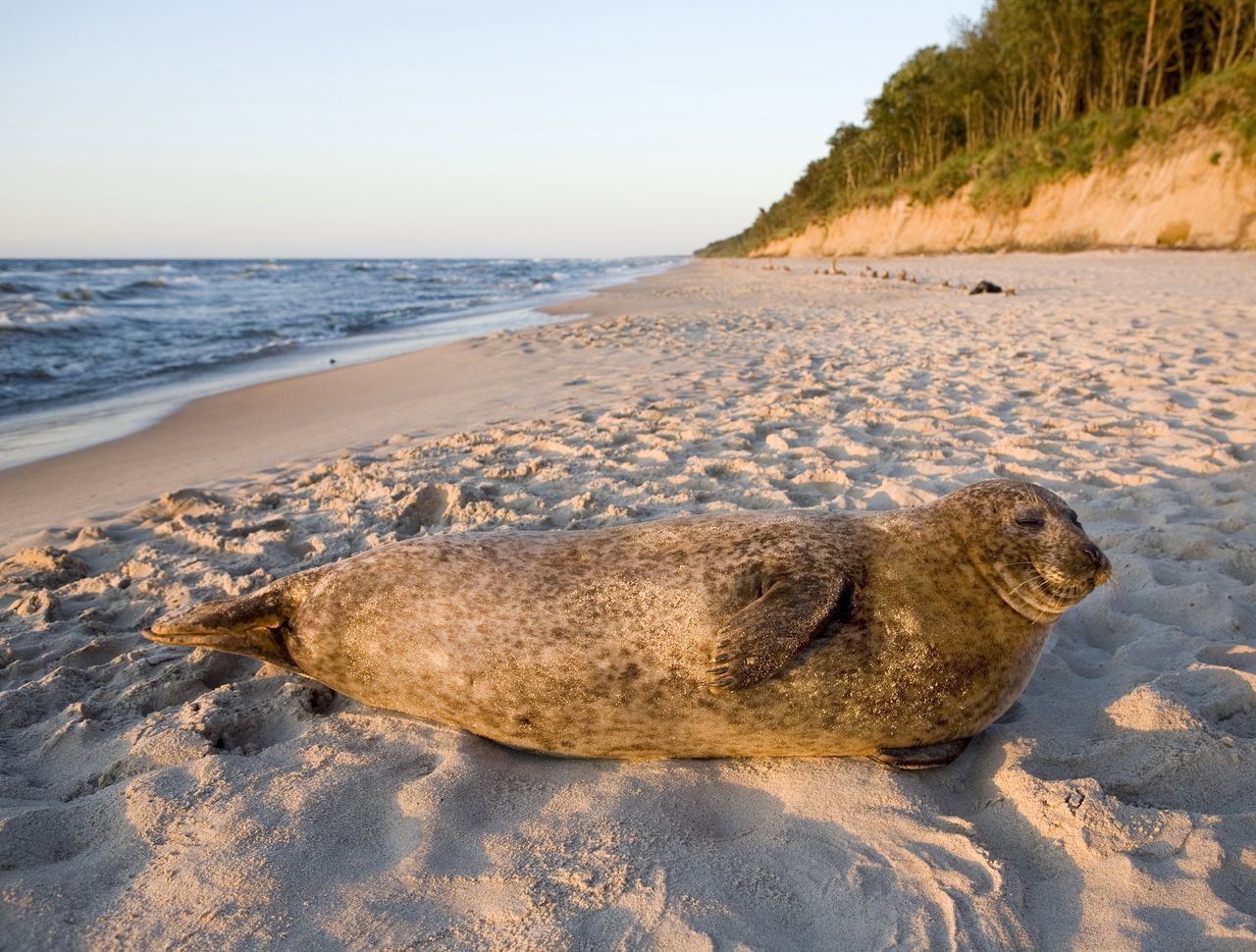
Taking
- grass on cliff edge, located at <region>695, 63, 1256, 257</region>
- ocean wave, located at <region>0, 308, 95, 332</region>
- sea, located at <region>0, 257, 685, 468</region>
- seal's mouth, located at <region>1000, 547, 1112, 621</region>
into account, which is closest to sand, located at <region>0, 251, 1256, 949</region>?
seal's mouth, located at <region>1000, 547, 1112, 621</region>

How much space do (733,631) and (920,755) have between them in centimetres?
78

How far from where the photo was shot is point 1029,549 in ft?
8.51

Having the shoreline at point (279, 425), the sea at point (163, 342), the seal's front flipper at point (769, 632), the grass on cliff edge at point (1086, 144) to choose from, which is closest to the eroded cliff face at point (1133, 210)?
the grass on cliff edge at point (1086, 144)

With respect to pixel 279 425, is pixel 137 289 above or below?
above

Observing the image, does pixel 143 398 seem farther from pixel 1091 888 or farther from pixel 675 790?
pixel 1091 888

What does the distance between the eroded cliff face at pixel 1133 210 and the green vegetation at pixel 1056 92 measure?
0.61 meters

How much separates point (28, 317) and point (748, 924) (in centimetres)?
2118

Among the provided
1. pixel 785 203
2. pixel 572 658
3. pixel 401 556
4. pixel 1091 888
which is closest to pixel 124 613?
pixel 401 556

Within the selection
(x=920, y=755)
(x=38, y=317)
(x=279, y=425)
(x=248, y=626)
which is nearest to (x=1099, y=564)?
(x=920, y=755)

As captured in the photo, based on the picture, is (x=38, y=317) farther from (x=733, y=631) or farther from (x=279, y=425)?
(x=733, y=631)

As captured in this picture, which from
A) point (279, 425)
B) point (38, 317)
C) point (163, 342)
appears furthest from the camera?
point (38, 317)

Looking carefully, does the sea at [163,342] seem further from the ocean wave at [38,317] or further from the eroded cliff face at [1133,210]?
the eroded cliff face at [1133,210]

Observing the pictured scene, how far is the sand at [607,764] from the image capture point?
194 cm

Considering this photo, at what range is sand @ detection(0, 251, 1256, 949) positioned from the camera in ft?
6.38
